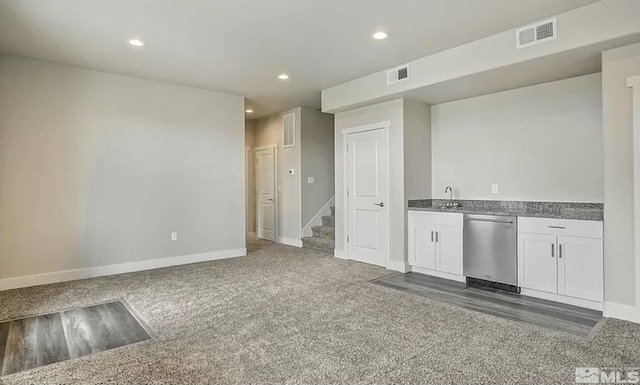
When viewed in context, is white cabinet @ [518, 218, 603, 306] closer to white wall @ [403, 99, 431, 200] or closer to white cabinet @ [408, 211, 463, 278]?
white cabinet @ [408, 211, 463, 278]

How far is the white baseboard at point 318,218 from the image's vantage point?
23.4 feet

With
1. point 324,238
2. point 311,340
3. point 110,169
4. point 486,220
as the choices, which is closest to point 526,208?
point 486,220

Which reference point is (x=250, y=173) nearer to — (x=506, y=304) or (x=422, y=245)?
(x=422, y=245)

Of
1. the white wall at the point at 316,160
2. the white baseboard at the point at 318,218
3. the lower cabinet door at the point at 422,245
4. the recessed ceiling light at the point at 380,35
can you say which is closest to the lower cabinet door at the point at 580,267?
the lower cabinet door at the point at 422,245

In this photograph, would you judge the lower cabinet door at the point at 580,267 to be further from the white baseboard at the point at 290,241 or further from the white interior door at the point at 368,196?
the white baseboard at the point at 290,241

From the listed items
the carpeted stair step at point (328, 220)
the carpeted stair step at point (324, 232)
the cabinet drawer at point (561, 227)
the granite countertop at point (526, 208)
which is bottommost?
the carpeted stair step at point (324, 232)

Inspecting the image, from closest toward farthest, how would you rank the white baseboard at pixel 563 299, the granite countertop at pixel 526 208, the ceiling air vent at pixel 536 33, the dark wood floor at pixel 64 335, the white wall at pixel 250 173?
1. the dark wood floor at pixel 64 335
2. the ceiling air vent at pixel 536 33
3. the white baseboard at pixel 563 299
4. the granite countertop at pixel 526 208
5. the white wall at pixel 250 173

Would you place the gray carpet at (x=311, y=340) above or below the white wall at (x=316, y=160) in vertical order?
below

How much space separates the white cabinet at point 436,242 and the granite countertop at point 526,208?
0.37 ft

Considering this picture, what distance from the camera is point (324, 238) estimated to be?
22.4 ft

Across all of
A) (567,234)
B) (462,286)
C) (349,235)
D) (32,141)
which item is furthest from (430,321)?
(32,141)

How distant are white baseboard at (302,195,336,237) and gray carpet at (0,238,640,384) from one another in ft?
9.03

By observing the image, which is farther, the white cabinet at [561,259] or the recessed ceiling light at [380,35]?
the recessed ceiling light at [380,35]

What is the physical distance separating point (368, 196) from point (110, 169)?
3.72 metres
